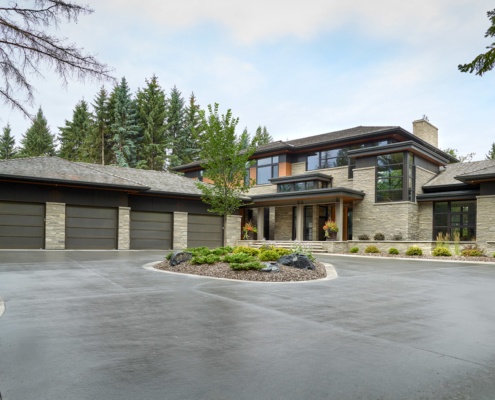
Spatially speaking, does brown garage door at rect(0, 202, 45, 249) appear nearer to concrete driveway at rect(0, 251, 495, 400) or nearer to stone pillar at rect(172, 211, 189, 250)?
stone pillar at rect(172, 211, 189, 250)

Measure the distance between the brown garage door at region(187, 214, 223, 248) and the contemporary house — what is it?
69 mm

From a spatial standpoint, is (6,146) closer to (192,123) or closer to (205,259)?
(192,123)

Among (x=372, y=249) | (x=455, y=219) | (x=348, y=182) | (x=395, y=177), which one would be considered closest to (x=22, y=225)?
(x=372, y=249)

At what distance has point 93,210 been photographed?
70.9 ft

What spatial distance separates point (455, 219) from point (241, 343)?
2253 centimetres

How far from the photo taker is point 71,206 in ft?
68.9

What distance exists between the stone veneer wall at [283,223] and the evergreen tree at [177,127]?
22.9 metres

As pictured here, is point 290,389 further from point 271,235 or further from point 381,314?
point 271,235

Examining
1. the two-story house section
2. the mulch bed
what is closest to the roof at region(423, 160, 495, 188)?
the two-story house section

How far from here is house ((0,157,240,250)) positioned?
19.5 metres

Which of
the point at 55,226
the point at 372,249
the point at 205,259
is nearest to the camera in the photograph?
the point at 205,259

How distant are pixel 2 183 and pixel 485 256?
80.8ft

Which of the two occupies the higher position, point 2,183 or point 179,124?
point 179,124

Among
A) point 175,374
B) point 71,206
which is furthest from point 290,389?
point 71,206
